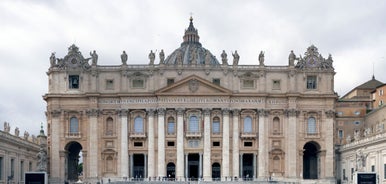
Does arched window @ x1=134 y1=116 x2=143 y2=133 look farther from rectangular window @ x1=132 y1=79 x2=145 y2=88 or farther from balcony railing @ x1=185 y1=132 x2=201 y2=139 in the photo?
balcony railing @ x1=185 y1=132 x2=201 y2=139

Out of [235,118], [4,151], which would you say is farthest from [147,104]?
[4,151]

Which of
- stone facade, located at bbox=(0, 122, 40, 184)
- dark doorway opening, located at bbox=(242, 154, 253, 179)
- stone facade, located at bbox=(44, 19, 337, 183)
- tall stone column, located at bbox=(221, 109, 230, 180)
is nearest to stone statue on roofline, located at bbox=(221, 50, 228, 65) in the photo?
stone facade, located at bbox=(44, 19, 337, 183)

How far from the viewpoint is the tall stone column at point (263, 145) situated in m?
108

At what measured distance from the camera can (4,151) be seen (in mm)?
85625

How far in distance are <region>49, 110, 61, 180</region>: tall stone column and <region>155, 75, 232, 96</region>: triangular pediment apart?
51.6ft

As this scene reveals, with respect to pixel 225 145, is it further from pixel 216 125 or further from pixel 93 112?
pixel 93 112

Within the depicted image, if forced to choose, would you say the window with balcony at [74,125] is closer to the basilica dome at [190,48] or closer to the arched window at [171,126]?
the arched window at [171,126]

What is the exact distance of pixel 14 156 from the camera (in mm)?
91562

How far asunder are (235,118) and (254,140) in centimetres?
438

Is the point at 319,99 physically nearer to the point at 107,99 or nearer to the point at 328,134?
the point at 328,134

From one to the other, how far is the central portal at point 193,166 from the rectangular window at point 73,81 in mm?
20344

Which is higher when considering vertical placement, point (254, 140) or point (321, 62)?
point (321, 62)

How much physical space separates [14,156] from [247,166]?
121 ft

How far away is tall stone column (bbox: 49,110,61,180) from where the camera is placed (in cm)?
10869
